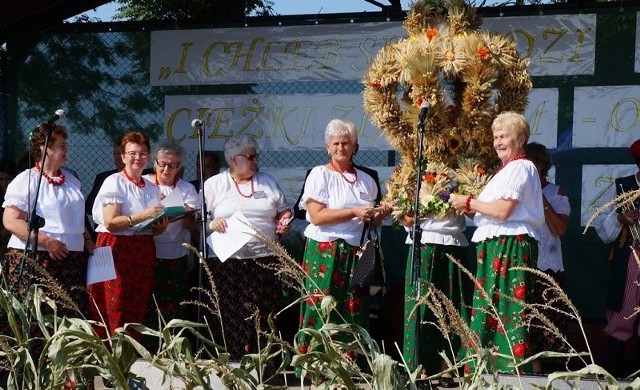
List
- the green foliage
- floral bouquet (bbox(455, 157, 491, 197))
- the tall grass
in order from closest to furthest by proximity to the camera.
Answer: the tall grass, floral bouquet (bbox(455, 157, 491, 197)), the green foliage

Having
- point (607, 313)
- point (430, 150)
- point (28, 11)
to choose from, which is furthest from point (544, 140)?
point (28, 11)

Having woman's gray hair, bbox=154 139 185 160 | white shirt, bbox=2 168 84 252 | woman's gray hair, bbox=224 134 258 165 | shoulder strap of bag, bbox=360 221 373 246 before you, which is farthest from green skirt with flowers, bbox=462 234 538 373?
white shirt, bbox=2 168 84 252

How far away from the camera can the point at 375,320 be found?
6.48 meters

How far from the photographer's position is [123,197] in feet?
19.2

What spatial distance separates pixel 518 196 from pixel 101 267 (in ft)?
7.16

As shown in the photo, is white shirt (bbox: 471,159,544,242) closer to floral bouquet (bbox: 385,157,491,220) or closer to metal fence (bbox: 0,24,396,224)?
floral bouquet (bbox: 385,157,491,220)

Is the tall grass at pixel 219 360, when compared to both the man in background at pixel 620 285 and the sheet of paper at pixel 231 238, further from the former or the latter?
the man in background at pixel 620 285

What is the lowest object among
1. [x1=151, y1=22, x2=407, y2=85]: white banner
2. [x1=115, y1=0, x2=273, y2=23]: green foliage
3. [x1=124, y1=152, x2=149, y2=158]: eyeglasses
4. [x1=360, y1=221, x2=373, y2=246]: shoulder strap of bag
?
[x1=360, y1=221, x2=373, y2=246]: shoulder strap of bag

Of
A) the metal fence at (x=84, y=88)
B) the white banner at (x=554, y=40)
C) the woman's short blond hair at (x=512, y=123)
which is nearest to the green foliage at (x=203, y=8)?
the metal fence at (x=84, y=88)

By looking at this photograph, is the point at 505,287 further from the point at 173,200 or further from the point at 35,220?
the point at 35,220

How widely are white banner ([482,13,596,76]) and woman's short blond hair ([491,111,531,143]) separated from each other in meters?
1.98

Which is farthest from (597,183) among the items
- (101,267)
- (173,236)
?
(101,267)

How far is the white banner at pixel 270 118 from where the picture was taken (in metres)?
7.24

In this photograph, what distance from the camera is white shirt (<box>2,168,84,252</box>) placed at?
5.57 metres
